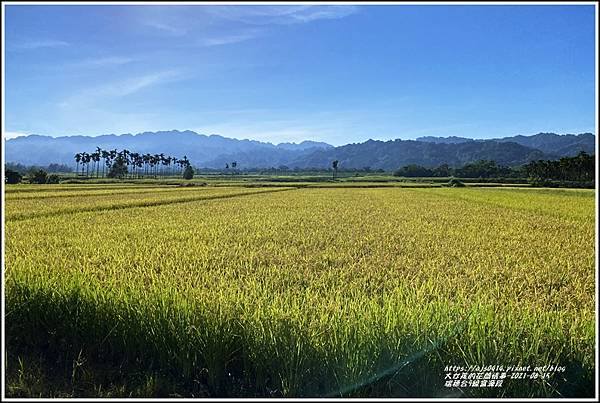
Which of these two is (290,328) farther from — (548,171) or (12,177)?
(548,171)

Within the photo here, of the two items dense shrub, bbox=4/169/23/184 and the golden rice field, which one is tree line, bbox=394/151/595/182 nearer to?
the golden rice field

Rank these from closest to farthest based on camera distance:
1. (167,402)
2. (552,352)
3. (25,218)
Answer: (167,402) < (552,352) < (25,218)

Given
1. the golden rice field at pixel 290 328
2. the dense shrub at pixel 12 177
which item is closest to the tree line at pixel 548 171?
the golden rice field at pixel 290 328

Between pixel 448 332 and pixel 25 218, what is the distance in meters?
16.0

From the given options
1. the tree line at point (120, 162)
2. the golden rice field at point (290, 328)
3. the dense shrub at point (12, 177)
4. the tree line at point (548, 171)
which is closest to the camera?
the golden rice field at point (290, 328)

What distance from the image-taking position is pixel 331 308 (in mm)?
4227

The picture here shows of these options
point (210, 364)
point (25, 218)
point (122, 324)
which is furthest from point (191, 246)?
point (25, 218)

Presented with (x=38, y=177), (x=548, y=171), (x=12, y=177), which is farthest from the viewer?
(x=548, y=171)

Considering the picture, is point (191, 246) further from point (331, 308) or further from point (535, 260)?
point (535, 260)

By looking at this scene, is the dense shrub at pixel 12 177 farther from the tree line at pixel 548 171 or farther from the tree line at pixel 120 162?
the tree line at pixel 548 171

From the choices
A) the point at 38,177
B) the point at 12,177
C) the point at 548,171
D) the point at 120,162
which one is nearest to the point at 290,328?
the point at 12,177

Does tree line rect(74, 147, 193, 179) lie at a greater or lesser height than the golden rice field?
greater

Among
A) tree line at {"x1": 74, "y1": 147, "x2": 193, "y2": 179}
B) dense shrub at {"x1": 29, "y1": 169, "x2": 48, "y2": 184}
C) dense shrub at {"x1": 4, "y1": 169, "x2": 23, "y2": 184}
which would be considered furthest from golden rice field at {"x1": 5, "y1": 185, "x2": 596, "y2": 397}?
tree line at {"x1": 74, "y1": 147, "x2": 193, "y2": 179}

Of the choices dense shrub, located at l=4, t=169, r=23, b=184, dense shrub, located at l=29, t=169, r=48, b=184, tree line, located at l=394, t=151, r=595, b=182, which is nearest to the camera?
dense shrub, located at l=4, t=169, r=23, b=184
